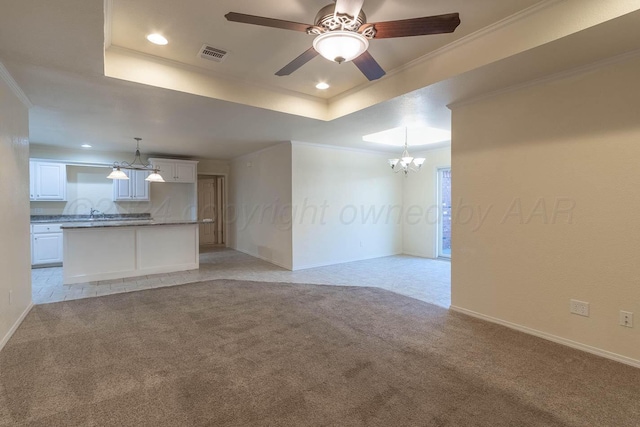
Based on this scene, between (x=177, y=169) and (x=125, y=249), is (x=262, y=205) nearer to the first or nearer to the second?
(x=177, y=169)

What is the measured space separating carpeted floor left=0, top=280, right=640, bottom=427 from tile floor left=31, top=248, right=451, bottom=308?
810 mm

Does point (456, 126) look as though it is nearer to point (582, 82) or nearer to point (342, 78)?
point (582, 82)

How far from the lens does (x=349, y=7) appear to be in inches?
71.4

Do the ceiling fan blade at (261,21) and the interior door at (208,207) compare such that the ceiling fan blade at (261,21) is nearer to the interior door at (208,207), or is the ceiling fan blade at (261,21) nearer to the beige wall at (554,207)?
the beige wall at (554,207)

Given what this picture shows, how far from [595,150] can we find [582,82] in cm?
61

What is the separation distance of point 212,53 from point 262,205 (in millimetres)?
4190

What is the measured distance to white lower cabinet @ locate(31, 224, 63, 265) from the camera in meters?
5.95

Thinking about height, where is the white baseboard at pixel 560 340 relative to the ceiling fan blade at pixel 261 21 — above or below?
below

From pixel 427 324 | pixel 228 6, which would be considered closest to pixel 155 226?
pixel 228 6

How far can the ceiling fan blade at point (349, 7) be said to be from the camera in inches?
69.5

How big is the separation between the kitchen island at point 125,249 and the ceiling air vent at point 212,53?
137 inches

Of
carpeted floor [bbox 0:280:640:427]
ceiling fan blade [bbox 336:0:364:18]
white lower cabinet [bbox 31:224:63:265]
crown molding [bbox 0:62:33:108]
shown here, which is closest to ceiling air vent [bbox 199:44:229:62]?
ceiling fan blade [bbox 336:0:364:18]

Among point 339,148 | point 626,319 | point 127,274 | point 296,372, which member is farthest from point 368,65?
point 127,274

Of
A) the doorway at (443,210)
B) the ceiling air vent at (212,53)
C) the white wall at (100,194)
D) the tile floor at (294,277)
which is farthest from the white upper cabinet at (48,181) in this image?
the doorway at (443,210)
